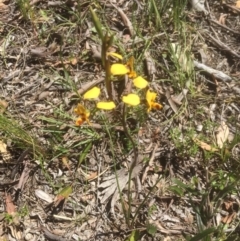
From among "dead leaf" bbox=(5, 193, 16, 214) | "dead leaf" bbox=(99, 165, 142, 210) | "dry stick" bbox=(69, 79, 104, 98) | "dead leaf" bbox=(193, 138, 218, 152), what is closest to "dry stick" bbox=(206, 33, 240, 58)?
"dead leaf" bbox=(193, 138, 218, 152)

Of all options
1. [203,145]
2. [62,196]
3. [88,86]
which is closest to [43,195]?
[62,196]

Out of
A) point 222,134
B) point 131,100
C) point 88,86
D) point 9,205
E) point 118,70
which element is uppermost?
point 118,70

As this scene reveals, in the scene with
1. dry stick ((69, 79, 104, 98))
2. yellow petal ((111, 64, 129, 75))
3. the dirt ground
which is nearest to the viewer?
yellow petal ((111, 64, 129, 75))

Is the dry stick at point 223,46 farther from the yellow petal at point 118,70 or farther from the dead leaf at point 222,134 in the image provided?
the yellow petal at point 118,70

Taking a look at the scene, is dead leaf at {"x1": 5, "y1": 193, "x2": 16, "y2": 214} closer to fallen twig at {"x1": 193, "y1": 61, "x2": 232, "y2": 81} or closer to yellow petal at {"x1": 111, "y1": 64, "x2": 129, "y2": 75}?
yellow petal at {"x1": 111, "y1": 64, "x2": 129, "y2": 75}

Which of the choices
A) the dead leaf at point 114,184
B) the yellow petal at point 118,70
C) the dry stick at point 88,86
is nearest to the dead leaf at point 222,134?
the dead leaf at point 114,184

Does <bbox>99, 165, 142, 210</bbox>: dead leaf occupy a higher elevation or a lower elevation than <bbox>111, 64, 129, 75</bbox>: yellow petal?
lower

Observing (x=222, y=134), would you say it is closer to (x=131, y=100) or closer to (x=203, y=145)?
(x=203, y=145)

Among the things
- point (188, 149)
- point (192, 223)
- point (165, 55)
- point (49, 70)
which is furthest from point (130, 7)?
point (192, 223)
